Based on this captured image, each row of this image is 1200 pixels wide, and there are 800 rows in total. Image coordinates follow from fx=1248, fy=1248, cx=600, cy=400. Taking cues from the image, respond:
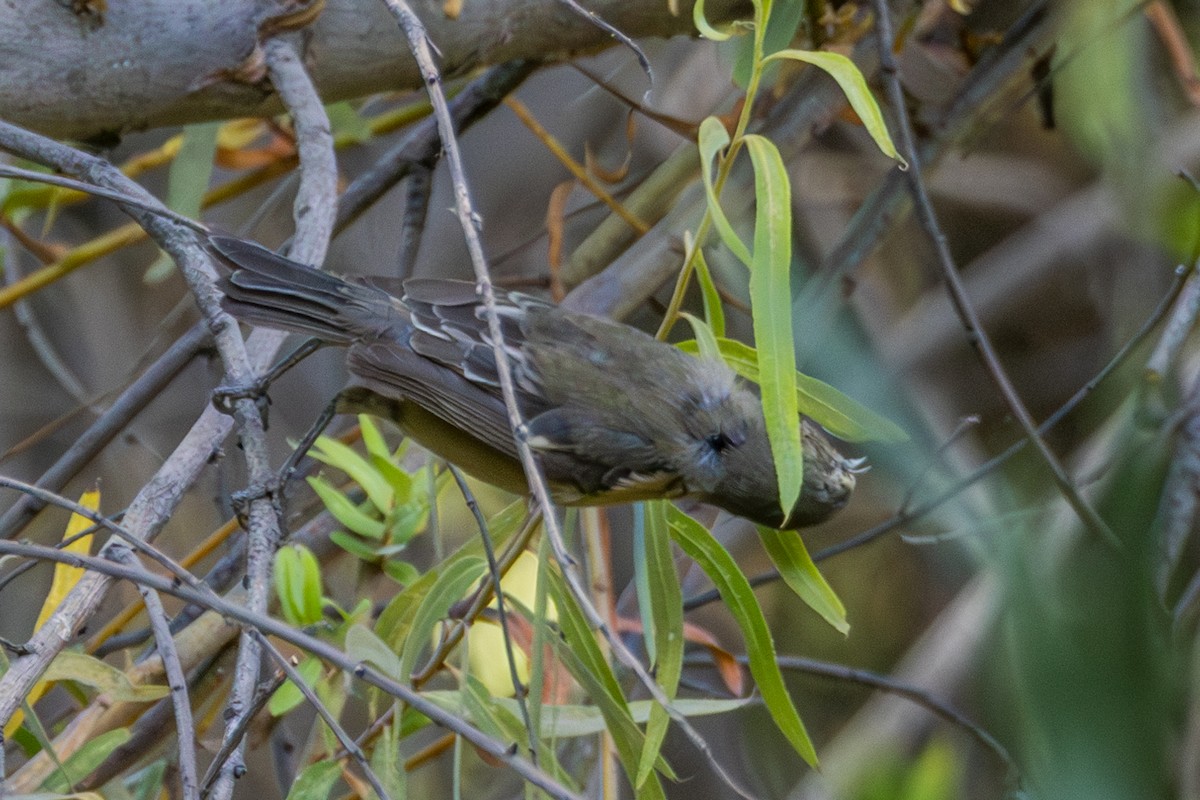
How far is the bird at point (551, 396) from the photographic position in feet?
6.78

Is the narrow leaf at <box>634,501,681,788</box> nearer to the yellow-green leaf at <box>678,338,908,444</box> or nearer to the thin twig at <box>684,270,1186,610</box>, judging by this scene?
the yellow-green leaf at <box>678,338,908,444</box>

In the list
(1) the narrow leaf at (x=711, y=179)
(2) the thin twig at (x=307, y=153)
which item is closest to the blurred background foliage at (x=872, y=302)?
(1) the narrow leaf at (x=711, y=179)

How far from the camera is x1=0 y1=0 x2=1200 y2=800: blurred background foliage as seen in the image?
2.73 metres

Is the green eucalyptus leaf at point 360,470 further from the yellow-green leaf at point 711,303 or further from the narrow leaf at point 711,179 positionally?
the narrow leaf at point 711,179

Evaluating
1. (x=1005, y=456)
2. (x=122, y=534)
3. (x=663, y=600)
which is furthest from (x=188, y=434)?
(x=1005, y=456)

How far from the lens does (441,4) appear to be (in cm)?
245

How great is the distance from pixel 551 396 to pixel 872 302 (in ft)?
8.19

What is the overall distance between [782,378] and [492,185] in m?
3.10

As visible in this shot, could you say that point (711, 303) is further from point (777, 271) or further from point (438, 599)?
point (438, 599)

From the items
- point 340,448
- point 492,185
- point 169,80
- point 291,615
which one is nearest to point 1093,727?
point 291,615

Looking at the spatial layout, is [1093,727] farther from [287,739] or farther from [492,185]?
[492,185]

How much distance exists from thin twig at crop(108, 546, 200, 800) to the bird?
1.96ft

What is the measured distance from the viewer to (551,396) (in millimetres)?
2184

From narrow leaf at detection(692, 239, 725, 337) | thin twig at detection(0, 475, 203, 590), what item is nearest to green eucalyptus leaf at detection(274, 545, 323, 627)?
thin twig at detection(0, 475, 203, 590)
